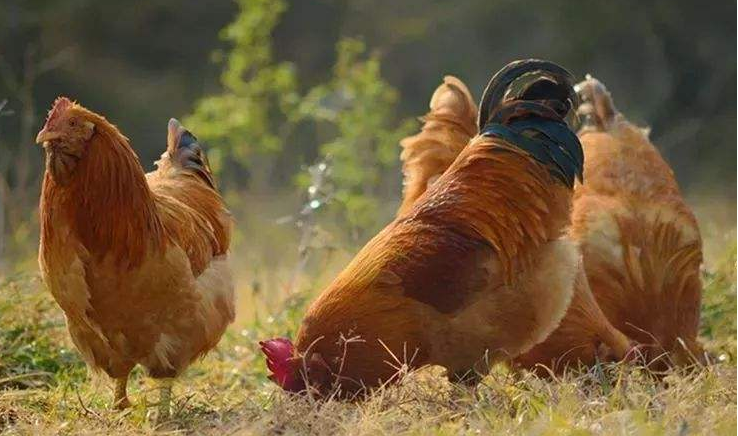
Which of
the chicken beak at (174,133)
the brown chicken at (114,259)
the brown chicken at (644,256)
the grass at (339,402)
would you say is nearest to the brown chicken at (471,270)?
the grass at (339,402)

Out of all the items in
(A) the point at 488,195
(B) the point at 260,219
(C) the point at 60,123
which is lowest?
(B) the point at 260,219

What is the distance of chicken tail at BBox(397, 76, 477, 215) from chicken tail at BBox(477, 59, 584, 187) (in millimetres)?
870

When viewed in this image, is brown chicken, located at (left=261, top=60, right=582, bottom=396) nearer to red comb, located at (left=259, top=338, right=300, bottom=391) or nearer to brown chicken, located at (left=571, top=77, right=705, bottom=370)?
red comb, located at (left=259, top=338, right=300, bottom=391)

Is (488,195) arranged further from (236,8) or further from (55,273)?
(236,8)

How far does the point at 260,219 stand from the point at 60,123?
327 inches

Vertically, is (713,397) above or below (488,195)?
below

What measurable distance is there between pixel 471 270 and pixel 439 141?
1468 mm

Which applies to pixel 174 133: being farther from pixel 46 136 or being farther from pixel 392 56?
pixel 392 56

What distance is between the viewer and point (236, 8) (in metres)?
18.1

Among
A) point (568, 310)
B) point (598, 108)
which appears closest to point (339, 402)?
point (568, 310)

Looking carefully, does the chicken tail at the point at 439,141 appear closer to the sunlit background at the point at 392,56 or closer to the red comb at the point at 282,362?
the red comb at the point at 282,362

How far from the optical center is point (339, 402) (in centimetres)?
516

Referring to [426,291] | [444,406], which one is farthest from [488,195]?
[444,406]

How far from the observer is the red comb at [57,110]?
5109mm
